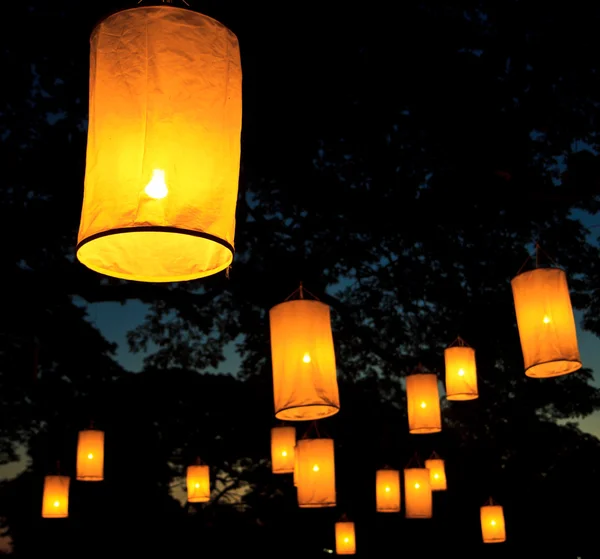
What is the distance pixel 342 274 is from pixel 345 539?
246 inches

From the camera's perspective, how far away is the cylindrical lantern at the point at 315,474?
7.83 metres

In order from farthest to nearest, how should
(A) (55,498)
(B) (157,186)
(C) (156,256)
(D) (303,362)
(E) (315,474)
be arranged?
(A) (55,498), (E) (315,474), (D) (303,362), (C) (156,256), (B) (157,186)

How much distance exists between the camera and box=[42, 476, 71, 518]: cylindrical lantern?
418 inches

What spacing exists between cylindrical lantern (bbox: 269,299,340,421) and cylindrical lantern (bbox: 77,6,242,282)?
1999 mm

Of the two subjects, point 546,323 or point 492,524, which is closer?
point 546,323

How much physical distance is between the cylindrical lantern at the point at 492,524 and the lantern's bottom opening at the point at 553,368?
8.47 metres

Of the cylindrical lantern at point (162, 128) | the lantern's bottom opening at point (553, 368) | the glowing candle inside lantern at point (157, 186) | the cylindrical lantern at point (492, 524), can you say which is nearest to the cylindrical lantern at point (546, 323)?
the lantern's bottom opening at point (553, 368)

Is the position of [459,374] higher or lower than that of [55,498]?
higher

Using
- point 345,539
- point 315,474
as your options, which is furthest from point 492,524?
point 315,474

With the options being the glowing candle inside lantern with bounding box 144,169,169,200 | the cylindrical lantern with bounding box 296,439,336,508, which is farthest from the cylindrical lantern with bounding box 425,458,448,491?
the glowing candle inside lantern with bounding box 144,169,169,200

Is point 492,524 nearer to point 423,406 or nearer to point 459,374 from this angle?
point 423,406

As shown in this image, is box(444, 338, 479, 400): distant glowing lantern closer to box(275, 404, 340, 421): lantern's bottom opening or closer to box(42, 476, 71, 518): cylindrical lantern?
box(275, 404, 340, 421): lantern's bottom opening

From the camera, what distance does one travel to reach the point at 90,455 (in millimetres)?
9953

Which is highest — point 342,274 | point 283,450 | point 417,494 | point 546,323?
point 342,274
